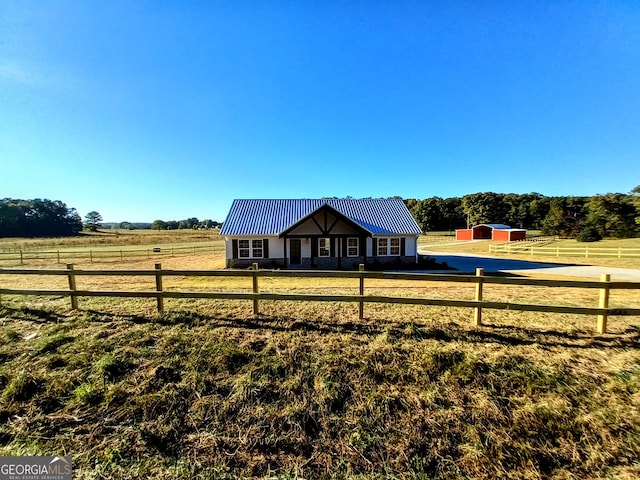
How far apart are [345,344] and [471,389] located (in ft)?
7.08

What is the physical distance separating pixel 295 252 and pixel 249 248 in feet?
11.3

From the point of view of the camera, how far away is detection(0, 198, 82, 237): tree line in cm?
7906

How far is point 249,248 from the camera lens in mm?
20688

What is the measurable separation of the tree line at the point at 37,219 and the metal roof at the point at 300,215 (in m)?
97.5

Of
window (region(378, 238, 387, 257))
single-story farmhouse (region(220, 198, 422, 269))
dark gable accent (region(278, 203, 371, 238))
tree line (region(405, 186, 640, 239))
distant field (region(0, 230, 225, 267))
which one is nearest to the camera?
dark gable accent (region(278, 203, 371, 238))

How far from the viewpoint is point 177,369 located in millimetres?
4852

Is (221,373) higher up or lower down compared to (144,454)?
higher up

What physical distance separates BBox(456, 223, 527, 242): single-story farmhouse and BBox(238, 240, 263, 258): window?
4774cm

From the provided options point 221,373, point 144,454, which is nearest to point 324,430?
point 221,373

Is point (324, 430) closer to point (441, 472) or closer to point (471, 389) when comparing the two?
point (441, 472)

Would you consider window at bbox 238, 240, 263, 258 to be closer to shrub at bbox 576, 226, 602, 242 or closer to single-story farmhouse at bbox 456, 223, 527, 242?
single-story farmhouse at bbox 456, 223, 527, 242

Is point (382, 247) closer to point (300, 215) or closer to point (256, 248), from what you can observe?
point (300, 215)

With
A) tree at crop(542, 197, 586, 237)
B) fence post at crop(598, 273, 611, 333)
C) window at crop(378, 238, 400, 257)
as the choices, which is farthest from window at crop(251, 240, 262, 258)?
tree at crop(542, 197, 586, 237)

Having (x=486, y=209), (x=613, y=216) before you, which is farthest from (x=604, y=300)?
(x=486, y=209)
